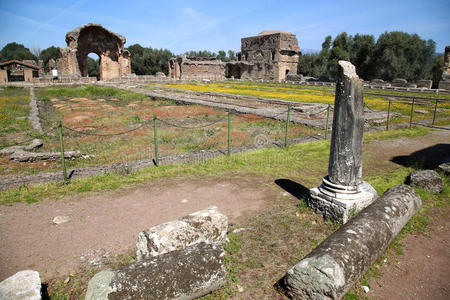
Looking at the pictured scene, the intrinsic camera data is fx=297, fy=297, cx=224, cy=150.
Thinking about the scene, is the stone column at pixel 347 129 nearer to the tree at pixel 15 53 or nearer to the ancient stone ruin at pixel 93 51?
the ancient stone ruin at pixel 93 51

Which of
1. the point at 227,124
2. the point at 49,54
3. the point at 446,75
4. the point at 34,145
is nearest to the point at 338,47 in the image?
the point at 446,75

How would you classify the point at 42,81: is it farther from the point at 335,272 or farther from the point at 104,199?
the point at 335,272

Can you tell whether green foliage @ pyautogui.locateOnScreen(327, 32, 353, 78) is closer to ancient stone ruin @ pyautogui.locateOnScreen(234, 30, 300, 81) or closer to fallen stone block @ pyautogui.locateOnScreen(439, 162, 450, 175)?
ancient stone ruin @ pyautogui.locateOnScreen(234, 30, 300, 81)

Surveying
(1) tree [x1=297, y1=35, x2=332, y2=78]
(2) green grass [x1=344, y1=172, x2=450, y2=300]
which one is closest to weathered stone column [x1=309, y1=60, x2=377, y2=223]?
(2) green grass [x1=344, y1=172, x2=450, y2=300]

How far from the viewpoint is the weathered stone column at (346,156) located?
477 cm

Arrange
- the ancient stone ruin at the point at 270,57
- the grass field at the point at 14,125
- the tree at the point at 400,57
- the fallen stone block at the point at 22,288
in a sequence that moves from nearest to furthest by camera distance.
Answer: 1. the fallen stone block at the point at 22,288
2. the grass field at the point at 14,125
3. the tree at the point at 400,57
4. the ancient stone ruin at the point at 270,57

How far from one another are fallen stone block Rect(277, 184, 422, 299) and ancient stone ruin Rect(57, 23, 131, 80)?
41160 millimetres

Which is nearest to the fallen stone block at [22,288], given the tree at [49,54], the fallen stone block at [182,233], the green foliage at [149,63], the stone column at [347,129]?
the fallen stone block at [182,233]

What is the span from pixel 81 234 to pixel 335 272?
3541 mm

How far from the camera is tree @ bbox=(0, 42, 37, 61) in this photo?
7625 cm

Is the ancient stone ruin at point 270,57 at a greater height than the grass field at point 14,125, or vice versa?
the ancient stone ruin at point 270,57

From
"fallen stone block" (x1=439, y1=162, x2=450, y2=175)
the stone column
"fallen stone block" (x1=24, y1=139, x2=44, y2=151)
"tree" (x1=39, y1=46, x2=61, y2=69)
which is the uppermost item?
"tree" (x1=39, y1=46, x2=61, y2=69)

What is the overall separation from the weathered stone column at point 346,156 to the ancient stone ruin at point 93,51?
40.0 metres

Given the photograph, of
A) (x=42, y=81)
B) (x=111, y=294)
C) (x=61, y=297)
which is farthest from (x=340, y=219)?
(x=42, y=81)
